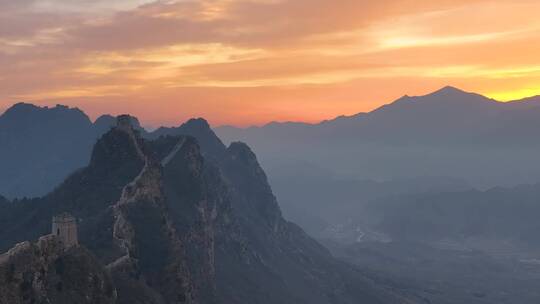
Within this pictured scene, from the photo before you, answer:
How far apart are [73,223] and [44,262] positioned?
16.0m

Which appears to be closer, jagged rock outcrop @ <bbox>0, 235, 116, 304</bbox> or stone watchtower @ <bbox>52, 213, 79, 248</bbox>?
jagged rock outcrop @ <bbox>0, 235, 116, 304</bbox>

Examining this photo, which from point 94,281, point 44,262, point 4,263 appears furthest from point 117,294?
point 4,263

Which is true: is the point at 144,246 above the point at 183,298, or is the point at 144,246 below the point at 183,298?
above

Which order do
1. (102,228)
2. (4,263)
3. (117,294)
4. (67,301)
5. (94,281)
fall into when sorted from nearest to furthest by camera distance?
(4,263) → (67,301) → (94,281) → (117,294) → (102,228)

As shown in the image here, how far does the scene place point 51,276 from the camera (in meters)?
137

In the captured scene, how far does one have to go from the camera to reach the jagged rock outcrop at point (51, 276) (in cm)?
12694

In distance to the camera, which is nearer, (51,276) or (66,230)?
(51,276)

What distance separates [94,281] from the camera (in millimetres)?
144375

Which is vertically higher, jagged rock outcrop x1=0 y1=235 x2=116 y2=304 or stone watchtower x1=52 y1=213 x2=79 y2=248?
stone watchtower x1=52 y1=213 x2=79 y2=248

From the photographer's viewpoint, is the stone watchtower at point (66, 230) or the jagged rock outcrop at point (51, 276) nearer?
the jagged rock outcrop at point (51, 276)

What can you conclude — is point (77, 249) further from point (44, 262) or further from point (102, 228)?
point (102, 228)

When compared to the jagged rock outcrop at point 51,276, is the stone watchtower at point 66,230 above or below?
above

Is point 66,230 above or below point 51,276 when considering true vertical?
above

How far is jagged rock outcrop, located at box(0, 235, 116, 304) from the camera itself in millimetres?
126938
